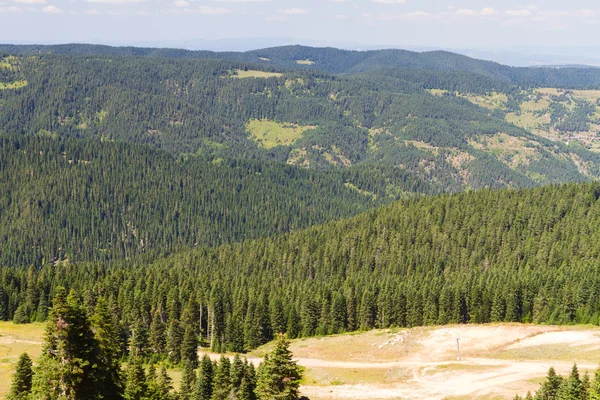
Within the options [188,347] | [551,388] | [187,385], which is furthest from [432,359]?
[188,347]

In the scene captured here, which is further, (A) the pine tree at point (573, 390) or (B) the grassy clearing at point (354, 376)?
(B) the grassy clearing at point (354, 376)

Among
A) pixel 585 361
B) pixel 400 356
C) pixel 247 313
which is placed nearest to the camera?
pixel 585 361

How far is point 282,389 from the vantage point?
6234 cm

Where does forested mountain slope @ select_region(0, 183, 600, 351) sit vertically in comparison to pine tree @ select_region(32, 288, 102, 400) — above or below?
below

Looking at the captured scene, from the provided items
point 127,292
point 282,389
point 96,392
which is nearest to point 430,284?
point 127,292

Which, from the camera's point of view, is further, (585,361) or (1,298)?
(1,298)

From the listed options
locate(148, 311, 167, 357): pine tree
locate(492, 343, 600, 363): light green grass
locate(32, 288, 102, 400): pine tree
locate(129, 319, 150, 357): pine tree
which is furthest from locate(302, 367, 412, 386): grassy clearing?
locate(32, 288, 102, 400): pine tree

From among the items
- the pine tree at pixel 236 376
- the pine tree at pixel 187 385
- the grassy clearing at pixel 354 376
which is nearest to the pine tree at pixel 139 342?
the pine tree at pixel 187 385

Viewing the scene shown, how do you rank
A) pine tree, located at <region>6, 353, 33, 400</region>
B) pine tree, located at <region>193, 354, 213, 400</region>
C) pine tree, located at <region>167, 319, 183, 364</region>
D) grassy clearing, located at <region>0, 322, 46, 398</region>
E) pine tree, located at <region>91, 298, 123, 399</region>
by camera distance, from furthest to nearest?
1. pine tree, located at <region>167, 319, 183, 364</region>
2. grassy clearing, located at <region>0, 322, 46, 398</region>
3. pine tree, located at <region>193, 354, 213, 400</region>
4. pine tree, located at <region>6, 353, 33, 400</region>
5. pine tree, located at <region>91, 298, 123, 399</region>

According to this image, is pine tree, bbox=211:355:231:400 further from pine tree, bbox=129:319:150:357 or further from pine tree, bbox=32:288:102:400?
pine tree, bbox=129:319:150:357

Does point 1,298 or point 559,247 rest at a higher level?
point 559,247

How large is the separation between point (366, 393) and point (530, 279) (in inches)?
2988

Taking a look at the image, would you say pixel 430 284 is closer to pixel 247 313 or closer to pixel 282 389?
pixel 247 313

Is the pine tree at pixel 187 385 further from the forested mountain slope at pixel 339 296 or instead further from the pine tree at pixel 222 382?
the forested mountain slope at pixel 339 296
